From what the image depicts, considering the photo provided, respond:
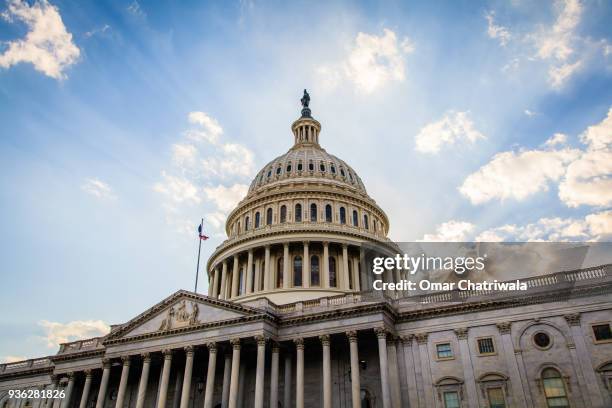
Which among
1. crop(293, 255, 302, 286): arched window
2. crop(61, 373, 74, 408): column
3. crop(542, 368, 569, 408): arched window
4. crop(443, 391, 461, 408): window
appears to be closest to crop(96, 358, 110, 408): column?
crop(61, 373, 74, 408): column

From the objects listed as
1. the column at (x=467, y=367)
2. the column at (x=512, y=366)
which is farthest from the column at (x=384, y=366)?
the column at (x=512, y=366)

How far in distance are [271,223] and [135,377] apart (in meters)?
23.5

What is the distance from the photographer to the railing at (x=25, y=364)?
54.9 metres

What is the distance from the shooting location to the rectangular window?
1346 inches

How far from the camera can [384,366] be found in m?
35.2

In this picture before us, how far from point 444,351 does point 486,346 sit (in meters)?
3.04

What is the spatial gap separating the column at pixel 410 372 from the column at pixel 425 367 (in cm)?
67

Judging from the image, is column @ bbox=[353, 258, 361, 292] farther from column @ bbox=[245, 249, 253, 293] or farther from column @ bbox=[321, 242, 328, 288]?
column @ bbox=[245, 249, 253, 293]

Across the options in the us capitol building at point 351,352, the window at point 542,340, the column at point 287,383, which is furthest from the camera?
the column at point 287,383

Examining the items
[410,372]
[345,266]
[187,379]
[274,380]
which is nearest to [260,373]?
[274,380]

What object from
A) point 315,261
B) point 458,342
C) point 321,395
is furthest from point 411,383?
point 315,261

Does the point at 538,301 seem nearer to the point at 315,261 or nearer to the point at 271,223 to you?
the point at 315,261

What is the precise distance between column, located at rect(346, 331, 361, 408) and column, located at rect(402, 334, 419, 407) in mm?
3849

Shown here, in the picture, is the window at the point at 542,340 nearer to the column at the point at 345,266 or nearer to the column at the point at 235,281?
the column at the point at 345,266
